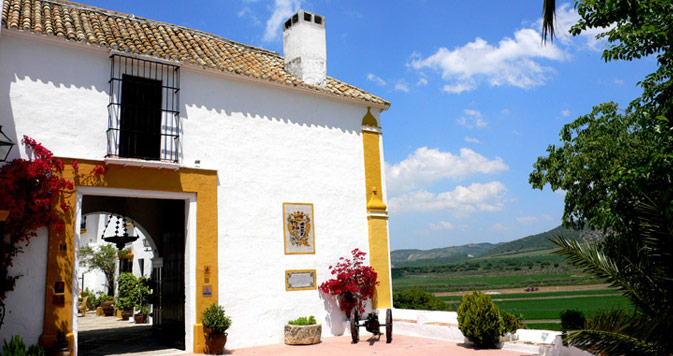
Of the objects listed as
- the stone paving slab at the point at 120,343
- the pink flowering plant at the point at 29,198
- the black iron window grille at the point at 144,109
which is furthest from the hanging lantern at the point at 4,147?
the stone paving slab at the point at 120,343

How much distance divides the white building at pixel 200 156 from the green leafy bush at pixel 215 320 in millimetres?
251

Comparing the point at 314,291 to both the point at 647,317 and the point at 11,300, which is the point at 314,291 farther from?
the point at 647,317

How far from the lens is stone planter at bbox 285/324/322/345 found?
435 inches

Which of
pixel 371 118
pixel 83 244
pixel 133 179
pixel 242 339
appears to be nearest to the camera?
pixel 133 179

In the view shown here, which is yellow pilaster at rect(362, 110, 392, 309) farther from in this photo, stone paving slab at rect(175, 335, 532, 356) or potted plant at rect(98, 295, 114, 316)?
potted plant at rect(98, 295, 114, 316)

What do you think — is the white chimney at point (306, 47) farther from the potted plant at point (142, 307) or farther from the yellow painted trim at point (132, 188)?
the potted plant at point (142, 307)

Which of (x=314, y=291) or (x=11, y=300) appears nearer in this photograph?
(x=11, y=300)

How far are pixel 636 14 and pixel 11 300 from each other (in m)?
11.6

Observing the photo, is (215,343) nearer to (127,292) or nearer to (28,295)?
(28,295)

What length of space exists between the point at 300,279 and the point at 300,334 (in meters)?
1.26

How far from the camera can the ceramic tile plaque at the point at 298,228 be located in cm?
1170

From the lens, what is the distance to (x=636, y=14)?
8.62 metres

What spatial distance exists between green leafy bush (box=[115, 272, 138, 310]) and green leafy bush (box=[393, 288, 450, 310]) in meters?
9.77

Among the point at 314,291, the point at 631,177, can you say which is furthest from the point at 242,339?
the point at 631,177
